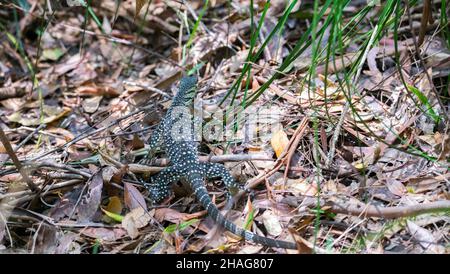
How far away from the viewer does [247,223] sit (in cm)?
353

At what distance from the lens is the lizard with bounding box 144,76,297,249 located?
342cm

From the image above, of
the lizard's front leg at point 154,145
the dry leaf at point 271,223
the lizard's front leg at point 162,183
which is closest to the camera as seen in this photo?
the dry leaf at point 271,223

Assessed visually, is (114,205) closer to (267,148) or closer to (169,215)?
(169,215)

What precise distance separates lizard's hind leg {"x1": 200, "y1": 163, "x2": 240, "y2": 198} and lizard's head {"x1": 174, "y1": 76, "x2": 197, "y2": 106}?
89cm

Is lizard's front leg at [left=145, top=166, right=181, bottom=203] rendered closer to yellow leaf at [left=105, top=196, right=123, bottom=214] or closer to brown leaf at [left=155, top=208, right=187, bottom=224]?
brown leaf at [left=155, top=208, right=187, bottom=224]

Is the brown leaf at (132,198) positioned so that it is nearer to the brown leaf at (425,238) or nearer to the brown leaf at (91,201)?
the brown leaf at (91,201)

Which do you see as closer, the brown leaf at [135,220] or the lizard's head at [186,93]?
the brown leaf at [135,220]

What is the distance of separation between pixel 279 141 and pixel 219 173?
1.79ft

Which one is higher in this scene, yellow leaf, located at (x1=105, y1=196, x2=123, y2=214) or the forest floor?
the forest floor

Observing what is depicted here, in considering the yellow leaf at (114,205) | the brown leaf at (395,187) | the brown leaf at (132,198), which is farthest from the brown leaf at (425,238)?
the yellow leaf at (114,205)

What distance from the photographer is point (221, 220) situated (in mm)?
3449

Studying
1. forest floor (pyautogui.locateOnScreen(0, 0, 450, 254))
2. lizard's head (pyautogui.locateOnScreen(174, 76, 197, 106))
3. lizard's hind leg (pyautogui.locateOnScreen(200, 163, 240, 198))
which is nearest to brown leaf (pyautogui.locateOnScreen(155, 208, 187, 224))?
forest floor (pyautogui.locateOnScreen(0, 0, 450, 254))

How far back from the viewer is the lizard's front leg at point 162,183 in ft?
12.9
